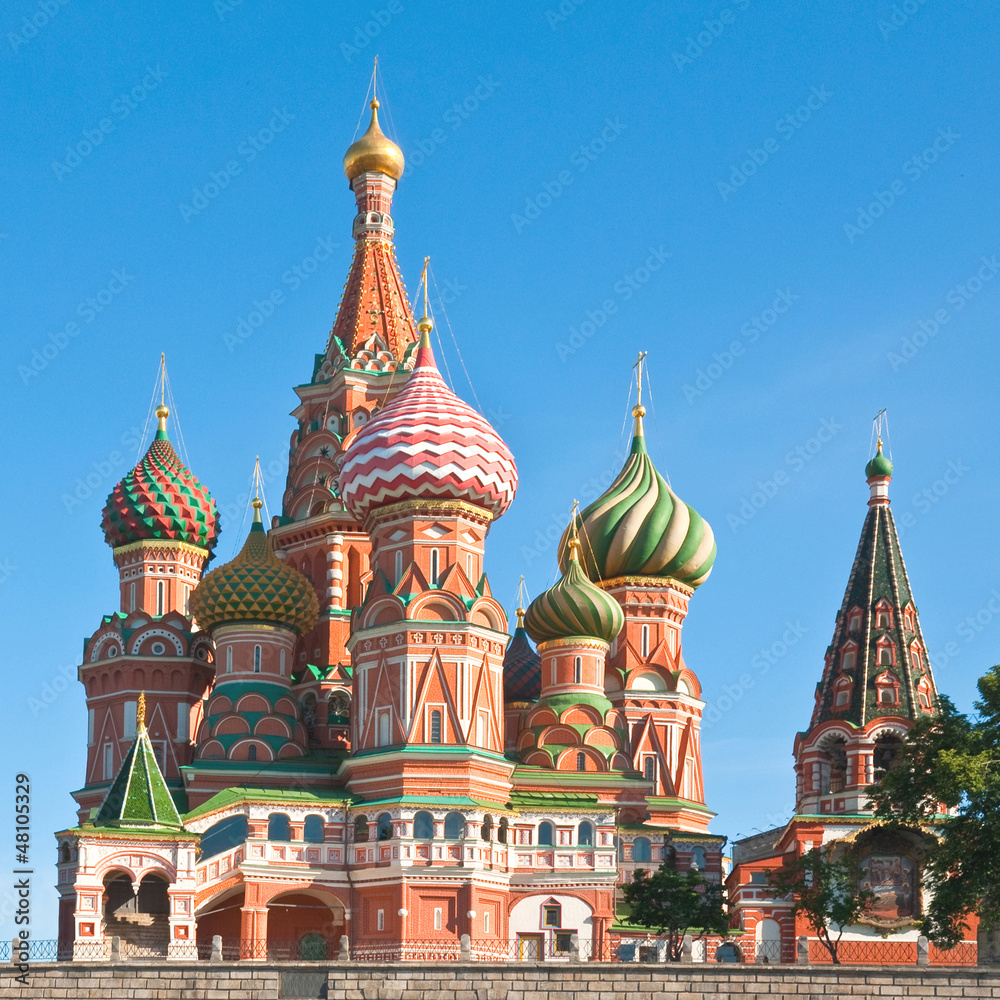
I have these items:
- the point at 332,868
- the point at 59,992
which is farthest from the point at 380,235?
the point at 59,992

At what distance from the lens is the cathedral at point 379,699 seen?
4481 cm

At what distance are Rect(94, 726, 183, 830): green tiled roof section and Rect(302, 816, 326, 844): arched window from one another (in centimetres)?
306

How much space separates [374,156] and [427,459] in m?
12.6

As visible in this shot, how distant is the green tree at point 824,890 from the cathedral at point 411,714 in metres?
2.39

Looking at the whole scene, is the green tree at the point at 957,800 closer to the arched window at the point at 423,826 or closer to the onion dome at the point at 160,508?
the arched window at the point at 423,826

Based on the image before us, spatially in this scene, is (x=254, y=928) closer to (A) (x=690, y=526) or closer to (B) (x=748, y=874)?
(B) (x=748, y=874)

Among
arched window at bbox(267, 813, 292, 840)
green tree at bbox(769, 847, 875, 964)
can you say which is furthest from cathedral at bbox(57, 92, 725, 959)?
green tree at bbox(769, 847, 875, 964)

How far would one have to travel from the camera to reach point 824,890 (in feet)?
131

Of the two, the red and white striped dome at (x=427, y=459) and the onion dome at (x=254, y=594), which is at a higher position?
the red and white striped dome at (x=427, y=459)

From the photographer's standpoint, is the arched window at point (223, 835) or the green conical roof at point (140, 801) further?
the arched window at point (223, 835)

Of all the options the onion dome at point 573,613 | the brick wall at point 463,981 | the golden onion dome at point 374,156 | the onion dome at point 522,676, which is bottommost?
the brick wall at point 463,981

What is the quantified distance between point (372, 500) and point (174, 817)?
8.90m

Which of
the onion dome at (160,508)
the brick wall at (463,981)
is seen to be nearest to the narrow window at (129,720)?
the onion dome at (160,508)

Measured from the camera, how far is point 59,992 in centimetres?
3269
